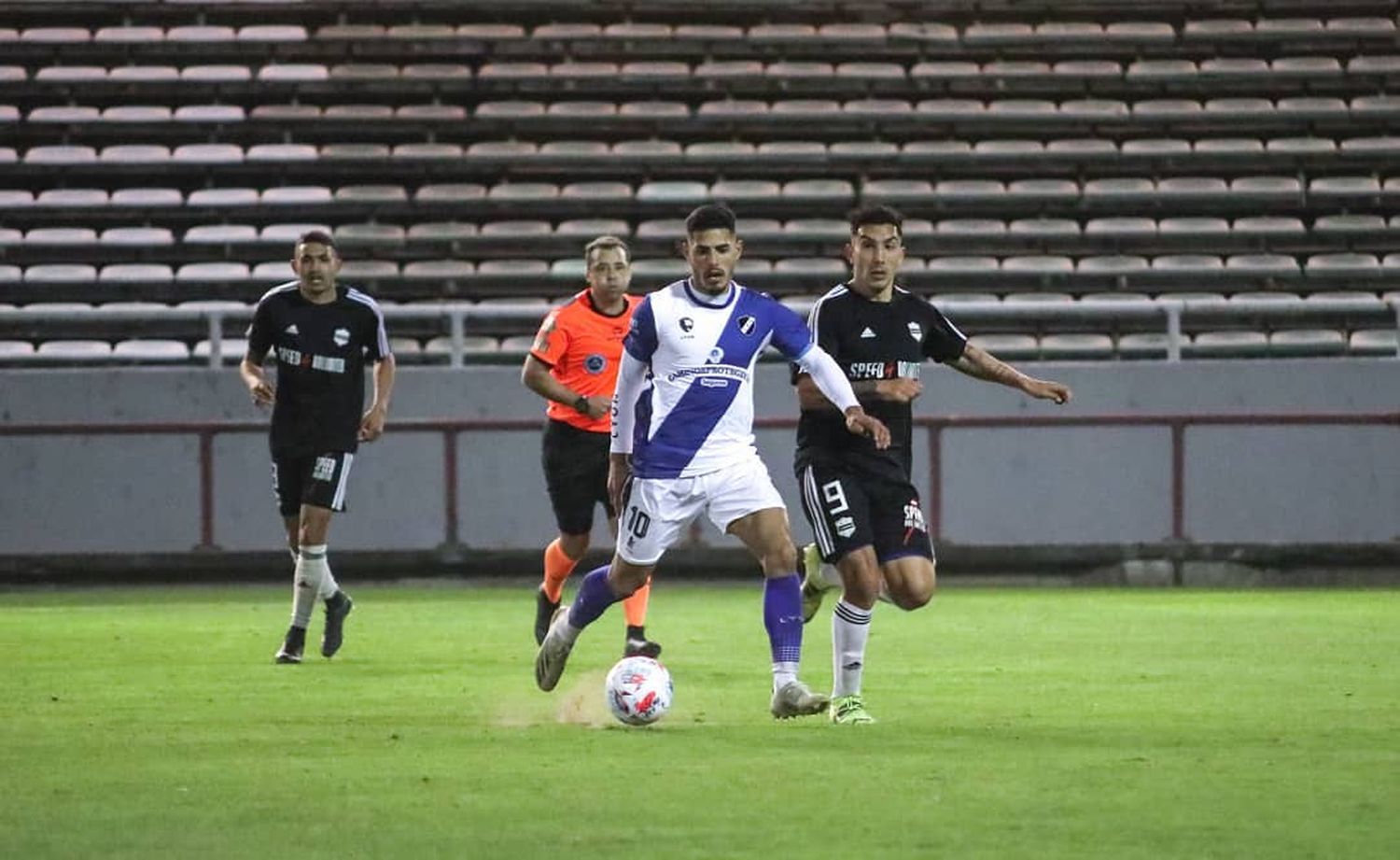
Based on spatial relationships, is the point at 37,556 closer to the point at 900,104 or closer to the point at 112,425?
the point at 112,425

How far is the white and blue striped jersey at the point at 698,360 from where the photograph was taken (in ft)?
27.7

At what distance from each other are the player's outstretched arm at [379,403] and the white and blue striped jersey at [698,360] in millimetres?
3289

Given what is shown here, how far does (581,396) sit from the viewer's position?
36.8ft

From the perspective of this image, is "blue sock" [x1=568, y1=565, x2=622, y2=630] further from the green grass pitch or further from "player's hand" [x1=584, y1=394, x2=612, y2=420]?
"player's hand" [x1=584, y1=394, x2=612, y2=420]

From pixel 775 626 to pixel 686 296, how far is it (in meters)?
1.27

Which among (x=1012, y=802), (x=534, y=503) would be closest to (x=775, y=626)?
(x=1012, y=802)

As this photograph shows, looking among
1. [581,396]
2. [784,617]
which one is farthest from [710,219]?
[581,396]

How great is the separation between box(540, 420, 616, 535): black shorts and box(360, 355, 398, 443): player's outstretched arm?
89 cm

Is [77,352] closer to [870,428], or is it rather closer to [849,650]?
[849,650]

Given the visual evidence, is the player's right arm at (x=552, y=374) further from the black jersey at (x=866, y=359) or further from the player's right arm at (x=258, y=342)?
the black jersey at (x=866, y=359)

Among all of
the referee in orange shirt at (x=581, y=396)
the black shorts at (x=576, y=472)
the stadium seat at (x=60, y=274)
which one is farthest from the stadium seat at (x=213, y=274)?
the black shorts at (x=576, y=472)

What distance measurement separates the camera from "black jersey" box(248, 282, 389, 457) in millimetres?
11570

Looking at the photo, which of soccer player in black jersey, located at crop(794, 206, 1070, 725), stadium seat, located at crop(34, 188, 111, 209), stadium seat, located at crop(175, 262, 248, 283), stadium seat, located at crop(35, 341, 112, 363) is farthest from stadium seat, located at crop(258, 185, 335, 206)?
soccer player in black jersey, located at crop(794, 206, 1070, 725)

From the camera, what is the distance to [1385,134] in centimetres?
2244
